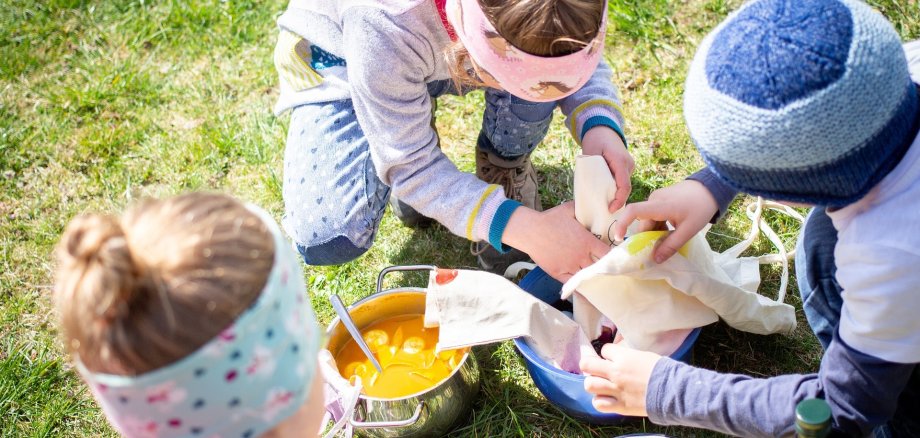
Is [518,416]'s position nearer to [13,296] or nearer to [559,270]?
[559,270]

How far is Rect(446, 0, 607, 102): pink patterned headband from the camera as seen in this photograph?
1.45 m

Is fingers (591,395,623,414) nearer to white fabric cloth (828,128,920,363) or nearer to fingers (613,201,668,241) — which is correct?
fingers (613,201,668,241)

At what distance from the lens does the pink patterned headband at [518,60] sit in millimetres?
1450

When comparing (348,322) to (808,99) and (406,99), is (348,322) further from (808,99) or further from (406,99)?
(808,99)

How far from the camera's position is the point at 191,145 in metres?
2.76

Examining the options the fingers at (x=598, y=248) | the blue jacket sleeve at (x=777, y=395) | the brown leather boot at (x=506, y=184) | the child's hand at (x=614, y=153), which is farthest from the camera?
the brown leather boot at (x=506, y=184)

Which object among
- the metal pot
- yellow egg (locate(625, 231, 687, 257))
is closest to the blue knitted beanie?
yellow egg (locate(625, 231, 687, 257))

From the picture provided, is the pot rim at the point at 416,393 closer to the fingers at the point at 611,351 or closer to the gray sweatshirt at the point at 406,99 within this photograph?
the gray sweatshirt at the point at 406,99

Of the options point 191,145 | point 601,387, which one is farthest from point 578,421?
point 191,145

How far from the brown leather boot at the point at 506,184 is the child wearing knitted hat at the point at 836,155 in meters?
0.91

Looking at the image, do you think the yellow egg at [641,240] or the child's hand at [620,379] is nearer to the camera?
the child's hand at [620,379]

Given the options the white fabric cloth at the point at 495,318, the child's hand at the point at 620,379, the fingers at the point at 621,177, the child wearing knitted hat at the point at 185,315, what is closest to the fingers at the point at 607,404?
the child's hand at the point at 620,379

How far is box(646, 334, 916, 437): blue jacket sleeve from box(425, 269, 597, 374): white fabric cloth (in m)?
0.28

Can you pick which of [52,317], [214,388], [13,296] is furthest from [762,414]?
[13,296]
